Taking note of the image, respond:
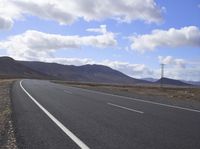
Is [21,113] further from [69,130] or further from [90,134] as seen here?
[90,134]

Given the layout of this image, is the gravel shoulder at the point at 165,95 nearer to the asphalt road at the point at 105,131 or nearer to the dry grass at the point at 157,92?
the dry grass at the point at 157,92

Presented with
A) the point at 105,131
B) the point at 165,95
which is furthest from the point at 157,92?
the point at 105,131

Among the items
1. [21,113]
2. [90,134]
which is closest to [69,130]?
[90,134]

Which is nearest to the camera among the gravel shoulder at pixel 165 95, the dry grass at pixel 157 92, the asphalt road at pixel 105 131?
the asphalt road at pixel 105 131

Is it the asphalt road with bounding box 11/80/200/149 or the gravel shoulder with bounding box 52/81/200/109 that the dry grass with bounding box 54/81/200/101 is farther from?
the asphalt road with bounding box 11/80/200/149

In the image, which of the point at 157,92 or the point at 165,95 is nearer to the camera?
the point at 165,95

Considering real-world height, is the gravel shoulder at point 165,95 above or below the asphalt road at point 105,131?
above

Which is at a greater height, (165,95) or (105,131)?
(165,95)

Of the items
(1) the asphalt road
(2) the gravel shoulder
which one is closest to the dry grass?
(2) the gravel shoulder

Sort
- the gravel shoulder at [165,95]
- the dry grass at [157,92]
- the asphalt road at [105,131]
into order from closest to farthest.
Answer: the asphalt road at [105,131], the gravel shoulder at [165,95], the dry grass at [157,92]

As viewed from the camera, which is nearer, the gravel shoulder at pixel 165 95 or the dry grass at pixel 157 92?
the gravel shoulder at pixel 165 95

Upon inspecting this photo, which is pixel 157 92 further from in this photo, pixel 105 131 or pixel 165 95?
pixel 105 131

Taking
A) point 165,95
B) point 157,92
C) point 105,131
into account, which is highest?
point 157,92

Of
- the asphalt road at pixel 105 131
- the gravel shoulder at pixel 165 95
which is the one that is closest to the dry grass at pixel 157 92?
the gravel shoulder at pixel 165 95
